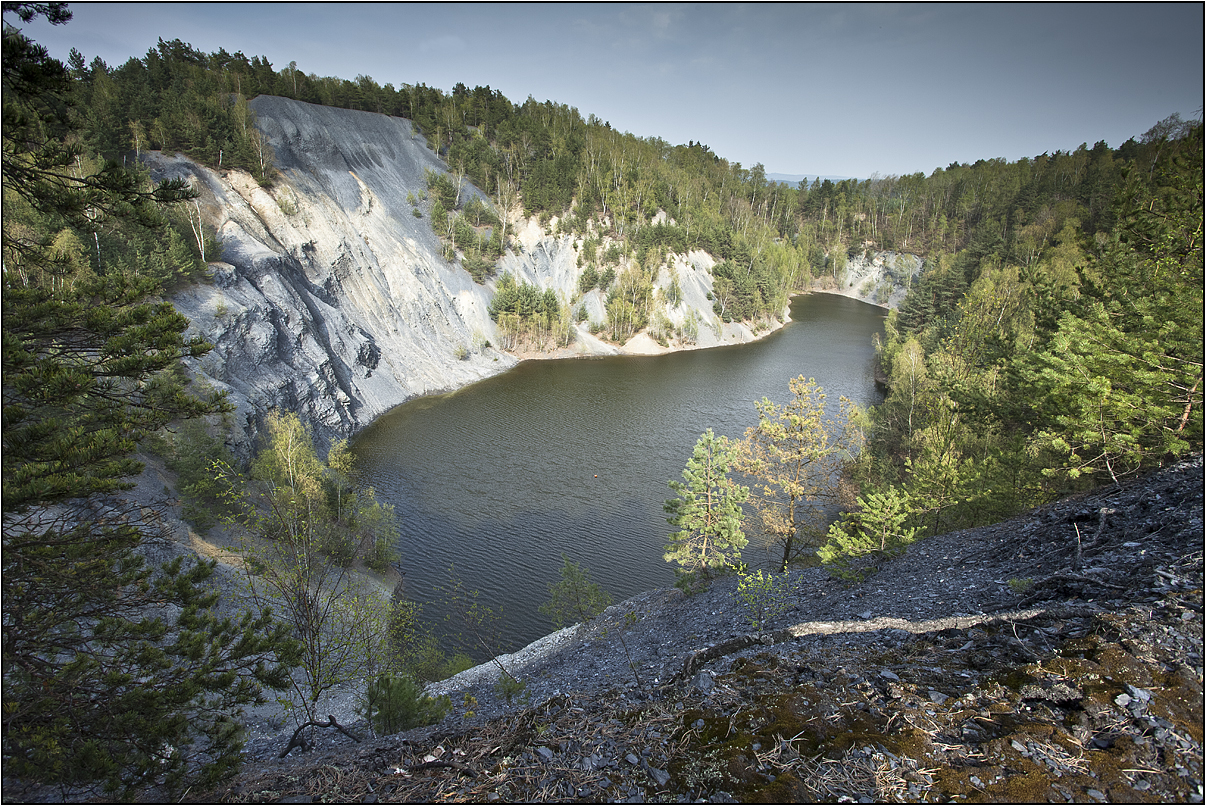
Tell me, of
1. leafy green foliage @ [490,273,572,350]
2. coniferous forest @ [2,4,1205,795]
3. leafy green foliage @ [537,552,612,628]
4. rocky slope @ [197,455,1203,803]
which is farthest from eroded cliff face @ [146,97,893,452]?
rocky slope @ [197,455,1203,803]

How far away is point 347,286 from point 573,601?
47.4m

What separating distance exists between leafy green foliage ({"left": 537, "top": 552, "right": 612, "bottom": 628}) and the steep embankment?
2116 centimetres

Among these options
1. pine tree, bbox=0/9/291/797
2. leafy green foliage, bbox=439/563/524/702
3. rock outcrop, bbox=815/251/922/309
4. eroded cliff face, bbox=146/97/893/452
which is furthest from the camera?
rock outcrop, bbox=815/251/922/309

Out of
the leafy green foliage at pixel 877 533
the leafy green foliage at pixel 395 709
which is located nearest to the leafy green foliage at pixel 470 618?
the leafy green foliage at pixel 395 709

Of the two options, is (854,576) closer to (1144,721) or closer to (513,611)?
(1144,721)

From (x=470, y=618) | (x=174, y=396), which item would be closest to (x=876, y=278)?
(x=470, y=618)

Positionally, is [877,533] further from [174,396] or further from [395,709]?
[174,396]

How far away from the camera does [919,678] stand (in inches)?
224

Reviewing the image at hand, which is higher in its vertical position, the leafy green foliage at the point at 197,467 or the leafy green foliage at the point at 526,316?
the leafy green foliage at the point at 526,316

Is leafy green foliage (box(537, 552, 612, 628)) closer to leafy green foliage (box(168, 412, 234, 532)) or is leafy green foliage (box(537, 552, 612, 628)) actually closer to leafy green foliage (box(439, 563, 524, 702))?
leafy green foliage (box(439, 563, 524, 702))

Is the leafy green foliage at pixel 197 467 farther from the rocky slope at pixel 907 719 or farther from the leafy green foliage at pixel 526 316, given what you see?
the leafy green foliage at pixel 526 316

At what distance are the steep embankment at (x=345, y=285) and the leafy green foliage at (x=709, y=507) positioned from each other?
25708mm

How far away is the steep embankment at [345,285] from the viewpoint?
38.5 m

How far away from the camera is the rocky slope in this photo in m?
4.11
